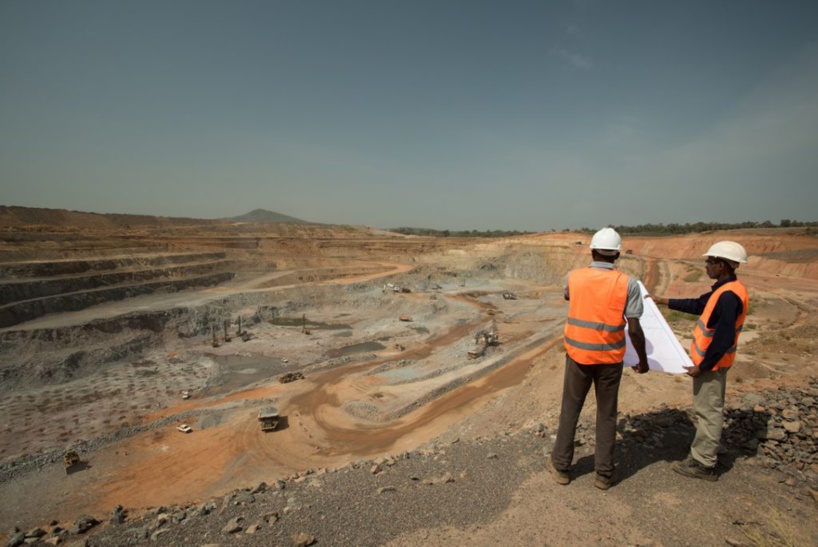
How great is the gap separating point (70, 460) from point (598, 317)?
1610 centimetres

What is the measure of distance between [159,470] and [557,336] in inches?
725

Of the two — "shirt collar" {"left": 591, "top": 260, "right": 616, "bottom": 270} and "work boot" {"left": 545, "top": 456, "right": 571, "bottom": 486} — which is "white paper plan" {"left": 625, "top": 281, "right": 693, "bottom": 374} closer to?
"shirt collar" {"left": 591, "top": 260, "right": 616, "bottom": 270}

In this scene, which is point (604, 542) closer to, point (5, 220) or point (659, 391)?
point (659, 391)

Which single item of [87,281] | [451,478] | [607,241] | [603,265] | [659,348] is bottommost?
[87,281]

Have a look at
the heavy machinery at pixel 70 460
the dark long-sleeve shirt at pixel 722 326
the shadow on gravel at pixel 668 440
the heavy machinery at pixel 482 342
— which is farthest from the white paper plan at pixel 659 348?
the heavy machinery at pixel 70 460

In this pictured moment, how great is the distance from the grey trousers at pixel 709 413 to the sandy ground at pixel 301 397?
76.9 inches

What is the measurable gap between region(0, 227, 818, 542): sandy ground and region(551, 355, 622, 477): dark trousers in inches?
32.8

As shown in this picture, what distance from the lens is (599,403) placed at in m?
4.05

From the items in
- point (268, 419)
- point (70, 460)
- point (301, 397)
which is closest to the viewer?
point (70, 460)

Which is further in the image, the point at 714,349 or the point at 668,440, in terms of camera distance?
the point at 668,440

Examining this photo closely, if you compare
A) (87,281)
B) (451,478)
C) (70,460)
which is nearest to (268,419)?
(70,460)

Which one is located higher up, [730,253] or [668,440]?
[730,253]

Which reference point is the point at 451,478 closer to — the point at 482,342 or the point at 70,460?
the point at 70,460

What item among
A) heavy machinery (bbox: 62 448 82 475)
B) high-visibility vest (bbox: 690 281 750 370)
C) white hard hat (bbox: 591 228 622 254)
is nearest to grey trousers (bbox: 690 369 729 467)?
high-visibility vest (bbox: 690 281 750 370)
